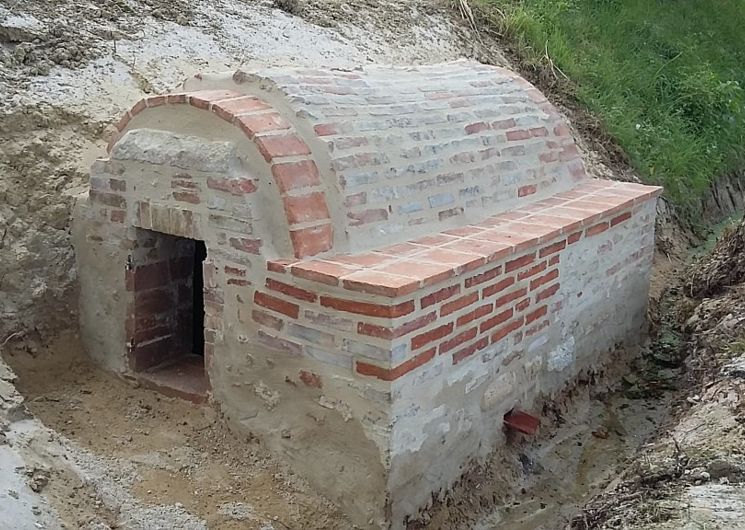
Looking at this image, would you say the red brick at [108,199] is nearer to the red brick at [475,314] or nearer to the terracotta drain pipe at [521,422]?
the red brick at [475,314]

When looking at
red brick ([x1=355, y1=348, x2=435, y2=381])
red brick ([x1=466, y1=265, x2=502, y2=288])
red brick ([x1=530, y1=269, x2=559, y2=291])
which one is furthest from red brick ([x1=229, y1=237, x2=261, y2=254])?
red brick ([x1=530, y1=269, x2=559, y2=291])

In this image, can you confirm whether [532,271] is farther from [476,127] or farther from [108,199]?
[108,199]

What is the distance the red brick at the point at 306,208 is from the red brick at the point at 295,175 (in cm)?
5

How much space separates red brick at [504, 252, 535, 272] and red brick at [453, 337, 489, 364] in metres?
0.38

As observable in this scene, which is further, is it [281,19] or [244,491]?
[281,19]

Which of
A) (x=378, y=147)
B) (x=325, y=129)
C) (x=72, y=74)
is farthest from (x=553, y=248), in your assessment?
(x=72, y=74)

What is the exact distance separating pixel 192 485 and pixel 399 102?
2272mm

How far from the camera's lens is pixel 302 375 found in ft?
12.7

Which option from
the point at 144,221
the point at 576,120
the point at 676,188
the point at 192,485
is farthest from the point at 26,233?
the point at 676,188

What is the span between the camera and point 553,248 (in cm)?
479

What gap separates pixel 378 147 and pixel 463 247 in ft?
2.14

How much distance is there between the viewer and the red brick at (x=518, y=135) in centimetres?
544

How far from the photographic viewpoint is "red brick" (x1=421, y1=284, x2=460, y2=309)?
3755 mm

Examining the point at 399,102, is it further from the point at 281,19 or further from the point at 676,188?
the point at 676,188
